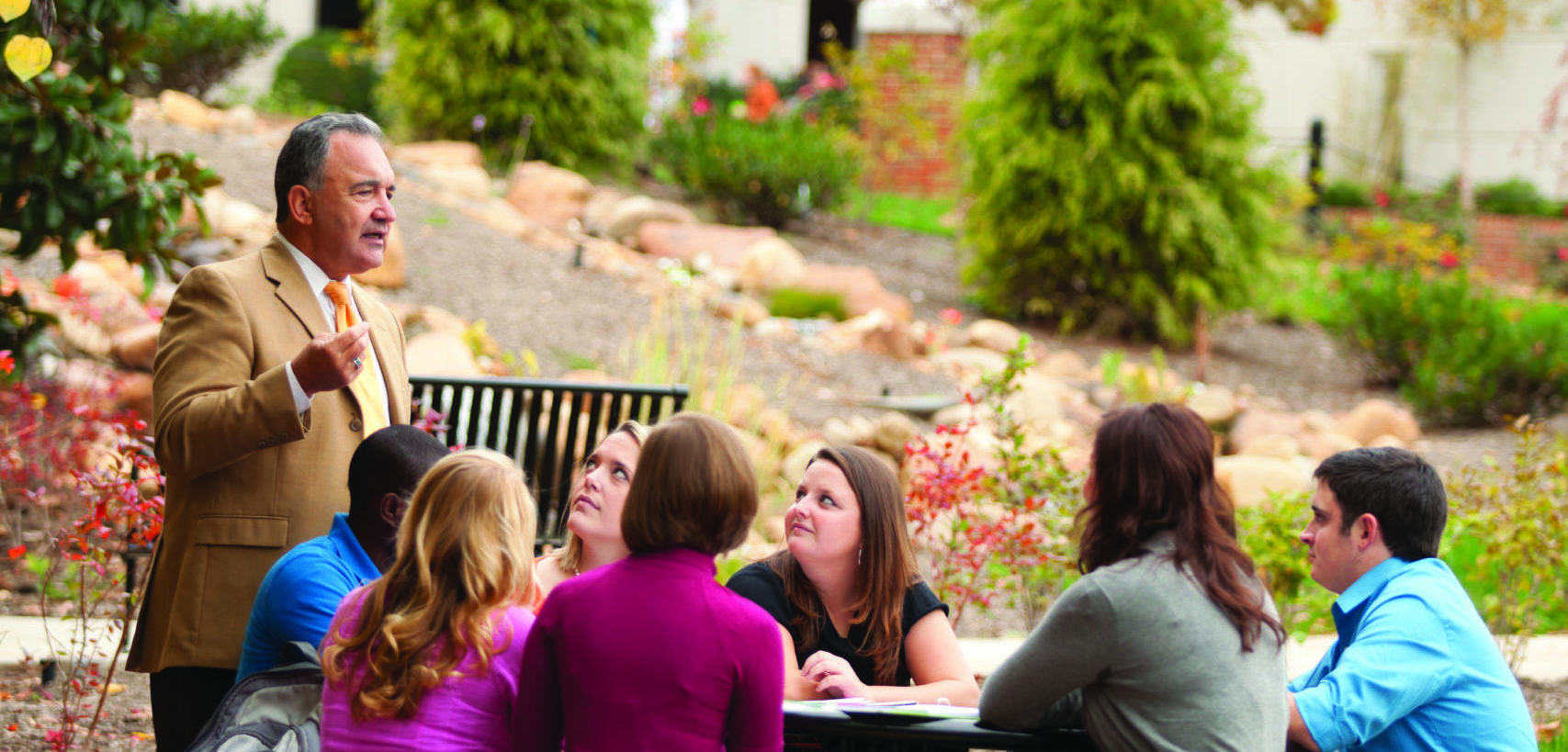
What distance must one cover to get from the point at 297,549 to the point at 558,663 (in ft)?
1.91

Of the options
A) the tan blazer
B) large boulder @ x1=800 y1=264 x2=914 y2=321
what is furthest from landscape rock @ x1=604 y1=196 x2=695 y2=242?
the tan blazer

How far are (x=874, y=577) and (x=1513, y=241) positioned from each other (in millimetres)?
16161

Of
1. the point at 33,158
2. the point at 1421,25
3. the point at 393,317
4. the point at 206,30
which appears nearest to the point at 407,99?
the point at 206,30

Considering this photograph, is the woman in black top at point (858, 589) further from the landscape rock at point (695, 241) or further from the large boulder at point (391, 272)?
the landscape rock at point (695, 241)

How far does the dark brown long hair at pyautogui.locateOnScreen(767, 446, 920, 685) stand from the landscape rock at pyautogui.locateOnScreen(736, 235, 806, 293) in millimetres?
6795

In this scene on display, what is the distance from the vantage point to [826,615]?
2.72 m

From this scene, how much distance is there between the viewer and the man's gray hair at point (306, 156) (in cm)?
246

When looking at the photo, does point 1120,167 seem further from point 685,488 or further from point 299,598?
point 299,598

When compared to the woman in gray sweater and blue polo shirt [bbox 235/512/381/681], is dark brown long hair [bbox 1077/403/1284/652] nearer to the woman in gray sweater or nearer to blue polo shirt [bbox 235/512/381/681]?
the woman in gray sweater

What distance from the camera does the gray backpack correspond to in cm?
211

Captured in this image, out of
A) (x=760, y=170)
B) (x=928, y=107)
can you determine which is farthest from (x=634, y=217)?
(x=928, y=107)

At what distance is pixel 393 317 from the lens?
2854 mm

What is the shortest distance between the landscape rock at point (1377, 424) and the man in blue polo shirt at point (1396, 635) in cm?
630

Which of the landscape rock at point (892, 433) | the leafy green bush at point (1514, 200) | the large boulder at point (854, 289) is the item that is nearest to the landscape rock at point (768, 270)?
the large boulder at point (854, 289)
